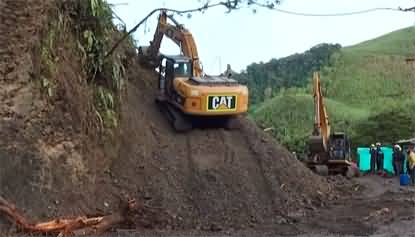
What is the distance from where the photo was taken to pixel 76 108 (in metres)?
11.2

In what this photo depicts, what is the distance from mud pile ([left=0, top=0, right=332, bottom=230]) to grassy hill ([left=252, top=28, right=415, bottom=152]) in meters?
18.2

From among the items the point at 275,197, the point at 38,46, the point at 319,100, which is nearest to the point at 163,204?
the point at 275,197

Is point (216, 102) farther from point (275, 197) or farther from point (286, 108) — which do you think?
point (286, 108)

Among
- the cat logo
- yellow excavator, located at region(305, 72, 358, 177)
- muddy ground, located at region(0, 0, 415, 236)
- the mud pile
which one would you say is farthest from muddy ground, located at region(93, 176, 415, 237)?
yellow excavator, located at region(305, 72, 358, 177)

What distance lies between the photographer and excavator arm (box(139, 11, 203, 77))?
56.9 ft

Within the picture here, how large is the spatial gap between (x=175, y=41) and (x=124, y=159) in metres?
6.01

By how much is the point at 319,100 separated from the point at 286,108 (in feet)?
80.8

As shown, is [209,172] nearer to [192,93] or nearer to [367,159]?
[192,93]

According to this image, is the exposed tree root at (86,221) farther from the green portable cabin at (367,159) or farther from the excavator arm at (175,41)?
the green portable cabin at (367,159)

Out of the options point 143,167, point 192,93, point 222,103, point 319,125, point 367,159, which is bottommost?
point 367,159

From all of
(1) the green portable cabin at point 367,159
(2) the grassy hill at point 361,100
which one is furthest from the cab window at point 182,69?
(2) the grassy hill at point 361,100

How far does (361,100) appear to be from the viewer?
52.8 metres

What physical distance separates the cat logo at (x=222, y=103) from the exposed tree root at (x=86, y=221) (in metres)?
3.84

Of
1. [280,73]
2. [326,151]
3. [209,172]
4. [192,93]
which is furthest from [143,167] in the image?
[280,73]
